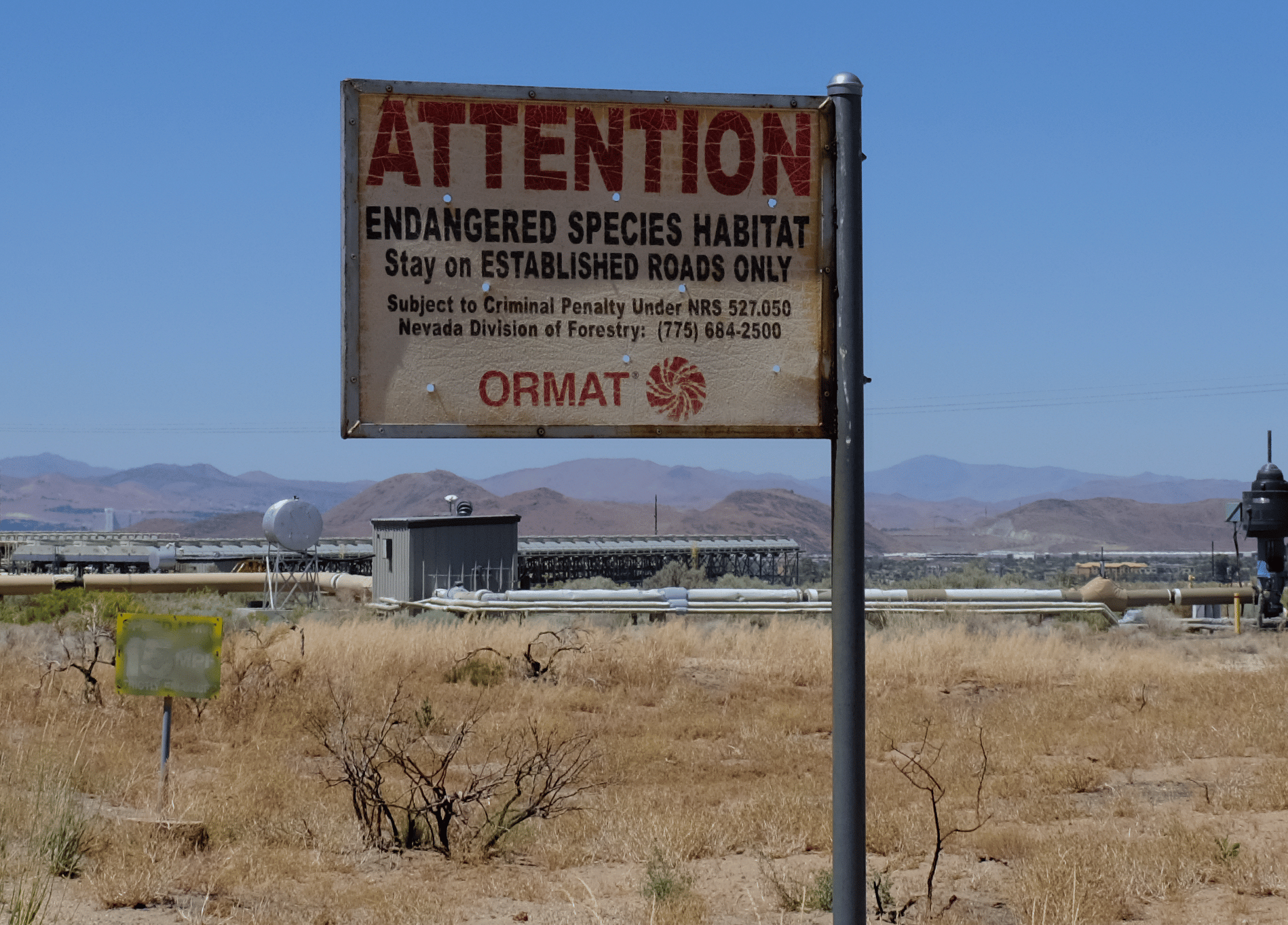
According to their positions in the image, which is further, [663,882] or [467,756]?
[467,756]

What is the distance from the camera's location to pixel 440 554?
31.4 meters

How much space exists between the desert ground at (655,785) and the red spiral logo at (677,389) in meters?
3.19

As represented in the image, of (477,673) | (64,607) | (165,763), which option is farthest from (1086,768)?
(64,607)

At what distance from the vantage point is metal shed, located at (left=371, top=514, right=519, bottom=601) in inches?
1211

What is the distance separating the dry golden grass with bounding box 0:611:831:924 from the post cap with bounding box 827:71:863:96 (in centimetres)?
384

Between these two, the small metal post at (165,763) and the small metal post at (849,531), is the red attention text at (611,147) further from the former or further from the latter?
the small metal post at (165,763)

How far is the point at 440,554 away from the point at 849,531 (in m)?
28.9

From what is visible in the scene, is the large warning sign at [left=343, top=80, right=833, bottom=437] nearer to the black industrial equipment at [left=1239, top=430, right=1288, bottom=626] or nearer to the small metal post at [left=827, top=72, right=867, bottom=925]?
the small metal post at [left=827, top=72, right=867, bottom=925]

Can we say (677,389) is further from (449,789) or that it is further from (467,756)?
(467,756)

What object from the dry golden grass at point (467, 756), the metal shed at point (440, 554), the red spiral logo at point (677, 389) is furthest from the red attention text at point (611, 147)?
the metal shed at point (440, 554)

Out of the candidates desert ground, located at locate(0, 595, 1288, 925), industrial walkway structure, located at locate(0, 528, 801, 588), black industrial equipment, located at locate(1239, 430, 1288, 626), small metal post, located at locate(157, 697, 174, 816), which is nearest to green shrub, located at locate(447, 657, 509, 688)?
desert ground, located at locate(0, 595, 1288, 925)

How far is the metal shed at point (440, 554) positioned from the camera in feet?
101

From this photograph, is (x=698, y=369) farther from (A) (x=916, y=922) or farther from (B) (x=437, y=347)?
(A) (x=916, y=922)

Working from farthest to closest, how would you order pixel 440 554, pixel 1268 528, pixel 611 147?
pixel 440 554
pixel 1268 528
pixel 611 147
